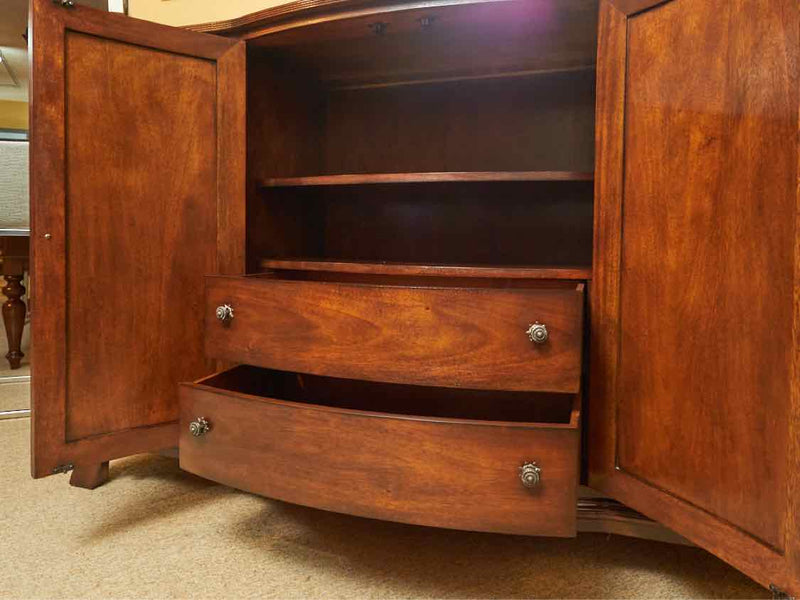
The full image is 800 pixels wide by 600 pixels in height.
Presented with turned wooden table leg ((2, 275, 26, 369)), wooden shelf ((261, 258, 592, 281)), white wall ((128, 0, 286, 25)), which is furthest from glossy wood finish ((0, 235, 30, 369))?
wooden shelf ((261, 258, 592, 281))

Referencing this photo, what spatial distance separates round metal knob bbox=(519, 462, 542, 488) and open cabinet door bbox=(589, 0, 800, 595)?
0.61 ft

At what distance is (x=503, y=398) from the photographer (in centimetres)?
107

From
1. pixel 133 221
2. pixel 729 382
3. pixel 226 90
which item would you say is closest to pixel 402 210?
pixel 226 90

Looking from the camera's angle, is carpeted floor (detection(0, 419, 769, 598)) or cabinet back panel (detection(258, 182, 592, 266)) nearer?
carpeted floor (detection(0, 419, 769, 598))

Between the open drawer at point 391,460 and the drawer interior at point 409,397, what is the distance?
0.49 ft

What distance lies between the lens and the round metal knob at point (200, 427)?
0.83 meters

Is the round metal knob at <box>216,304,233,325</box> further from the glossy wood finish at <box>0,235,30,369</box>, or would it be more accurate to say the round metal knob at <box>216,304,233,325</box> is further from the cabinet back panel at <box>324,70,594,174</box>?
the glossy wood finish at <box>0,235,30,369</box>

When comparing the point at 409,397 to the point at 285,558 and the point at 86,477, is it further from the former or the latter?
the point at 86,477

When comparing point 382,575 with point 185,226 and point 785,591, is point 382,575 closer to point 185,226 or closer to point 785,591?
point 785,591

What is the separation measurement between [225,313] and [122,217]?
0.73 feet

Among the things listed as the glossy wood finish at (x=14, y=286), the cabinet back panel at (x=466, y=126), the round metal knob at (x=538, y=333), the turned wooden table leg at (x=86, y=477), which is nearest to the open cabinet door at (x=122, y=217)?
the turned wooden table leg at (x=86, y=477)

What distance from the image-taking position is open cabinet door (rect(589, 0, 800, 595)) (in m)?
0.62

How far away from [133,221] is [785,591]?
3.11ft

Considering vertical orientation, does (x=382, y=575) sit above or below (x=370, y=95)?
below
